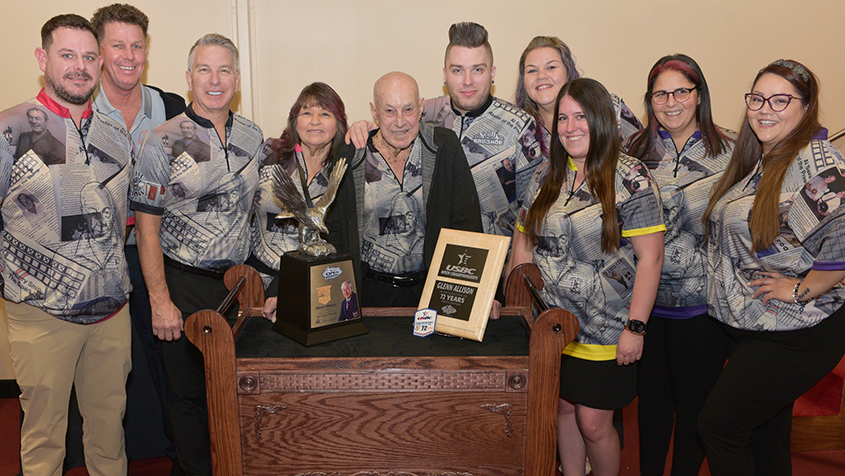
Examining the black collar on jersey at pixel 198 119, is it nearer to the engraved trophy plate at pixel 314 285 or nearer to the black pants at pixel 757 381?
the engraved trophy plate at pixel 314 285

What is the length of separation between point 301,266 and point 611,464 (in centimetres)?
147

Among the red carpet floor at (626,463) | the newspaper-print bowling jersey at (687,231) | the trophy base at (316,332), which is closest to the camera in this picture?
the trophy base at (316,332)

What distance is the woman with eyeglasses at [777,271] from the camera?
1876 millimetres

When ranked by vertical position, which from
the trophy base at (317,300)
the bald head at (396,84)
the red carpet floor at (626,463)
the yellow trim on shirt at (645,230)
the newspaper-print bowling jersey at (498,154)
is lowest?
A: the red carpet floor at (626,463)

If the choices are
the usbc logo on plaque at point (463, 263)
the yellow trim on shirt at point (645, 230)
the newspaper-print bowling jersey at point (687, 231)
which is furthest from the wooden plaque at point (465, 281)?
the newspaper-print bowling jersey at point (687, 231)

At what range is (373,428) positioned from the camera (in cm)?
157

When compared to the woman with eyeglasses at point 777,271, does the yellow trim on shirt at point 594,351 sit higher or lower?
lower

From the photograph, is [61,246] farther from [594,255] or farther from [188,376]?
[594,255]

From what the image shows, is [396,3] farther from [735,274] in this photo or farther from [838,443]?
[838,443]

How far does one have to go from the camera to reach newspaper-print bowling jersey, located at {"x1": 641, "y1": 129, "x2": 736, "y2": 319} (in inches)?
91.6

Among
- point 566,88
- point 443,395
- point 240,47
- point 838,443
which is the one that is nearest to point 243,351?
point 443,395

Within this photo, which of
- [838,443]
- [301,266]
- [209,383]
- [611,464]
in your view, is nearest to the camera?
[209,383]

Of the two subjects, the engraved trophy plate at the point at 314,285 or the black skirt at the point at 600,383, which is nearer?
the engraved trophy plate at the point at 314,285

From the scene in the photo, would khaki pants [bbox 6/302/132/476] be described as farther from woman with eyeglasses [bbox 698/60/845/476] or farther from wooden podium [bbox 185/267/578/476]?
woman with eyeglasses [bbox 698/60/845/476]
